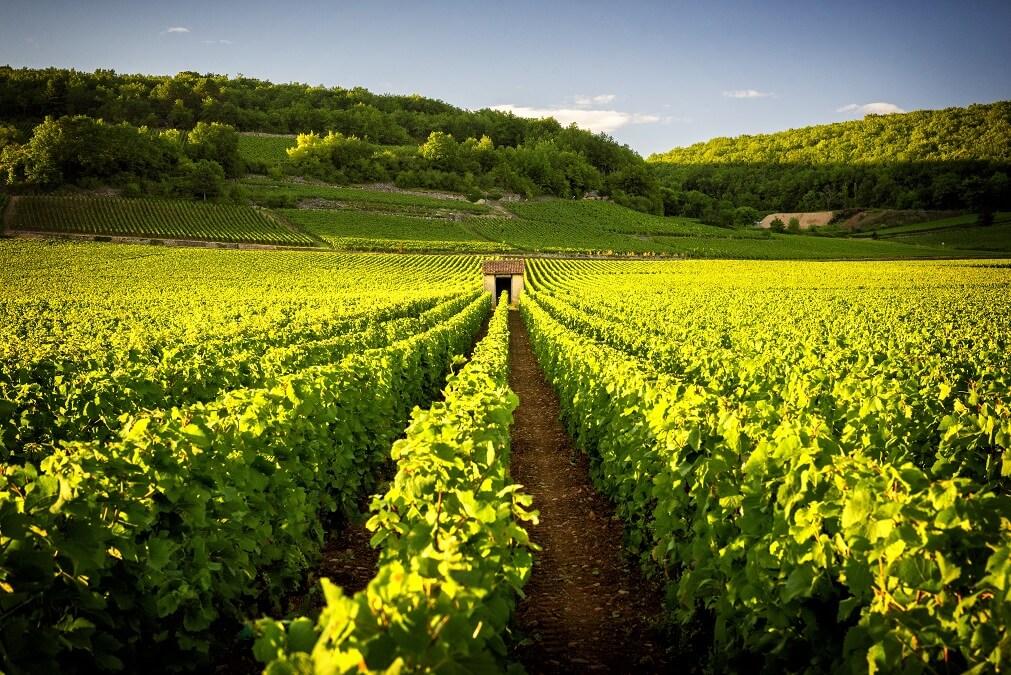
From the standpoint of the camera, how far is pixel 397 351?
12500 millimetres

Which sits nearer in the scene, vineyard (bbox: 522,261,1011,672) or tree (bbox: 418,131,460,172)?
vineyard (bbox: 522,261,1011,672)

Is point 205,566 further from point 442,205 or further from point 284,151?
point 284,151

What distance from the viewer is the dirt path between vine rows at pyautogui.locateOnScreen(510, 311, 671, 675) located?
5629 mm

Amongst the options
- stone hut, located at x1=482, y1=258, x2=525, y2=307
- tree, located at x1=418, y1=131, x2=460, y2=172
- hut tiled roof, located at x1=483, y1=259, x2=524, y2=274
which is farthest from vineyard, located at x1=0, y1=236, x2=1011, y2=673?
tree, located at x1=418, y1=131, x2=460, y2=172

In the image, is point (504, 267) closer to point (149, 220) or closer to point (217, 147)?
point (149, 220)

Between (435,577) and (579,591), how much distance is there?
14.6ft

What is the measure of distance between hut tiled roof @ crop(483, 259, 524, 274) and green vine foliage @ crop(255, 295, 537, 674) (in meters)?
47.2

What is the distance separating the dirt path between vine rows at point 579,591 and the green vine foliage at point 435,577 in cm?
129

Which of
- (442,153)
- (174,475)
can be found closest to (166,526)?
(174,475)

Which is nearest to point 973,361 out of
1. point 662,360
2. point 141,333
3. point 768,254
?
point 662,360

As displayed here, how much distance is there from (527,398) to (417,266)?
5199cm

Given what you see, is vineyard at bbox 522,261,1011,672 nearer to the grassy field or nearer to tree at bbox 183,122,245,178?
the grassy field

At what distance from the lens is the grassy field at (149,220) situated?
247 ft

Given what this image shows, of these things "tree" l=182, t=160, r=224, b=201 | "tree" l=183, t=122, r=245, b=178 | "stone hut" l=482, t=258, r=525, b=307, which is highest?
"tree" l=183, t=122, r=245, b=178
